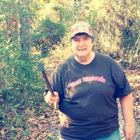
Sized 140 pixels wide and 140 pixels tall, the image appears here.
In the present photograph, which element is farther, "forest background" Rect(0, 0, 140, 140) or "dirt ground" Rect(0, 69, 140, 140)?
"forest background" Rect(0, 0, 140, 140)

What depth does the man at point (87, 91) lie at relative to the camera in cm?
256

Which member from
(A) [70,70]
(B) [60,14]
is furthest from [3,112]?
(B) [60,14]

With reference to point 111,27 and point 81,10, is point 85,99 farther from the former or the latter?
point 81,10

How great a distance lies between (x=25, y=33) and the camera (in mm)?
6199

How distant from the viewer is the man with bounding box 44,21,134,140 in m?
2.56

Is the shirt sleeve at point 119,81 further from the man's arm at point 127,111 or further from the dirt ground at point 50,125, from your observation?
the dirt ground at point 50,125

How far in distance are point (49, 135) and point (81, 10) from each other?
6.57 m

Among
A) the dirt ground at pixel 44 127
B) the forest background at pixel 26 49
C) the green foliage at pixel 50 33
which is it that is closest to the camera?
the dirt ground at pixel 44 127

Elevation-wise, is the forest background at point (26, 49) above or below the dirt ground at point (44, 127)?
above

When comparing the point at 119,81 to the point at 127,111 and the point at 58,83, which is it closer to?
the point at 127,111

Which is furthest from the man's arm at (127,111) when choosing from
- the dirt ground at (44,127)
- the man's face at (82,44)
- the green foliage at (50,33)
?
the green foliage at (50,33)

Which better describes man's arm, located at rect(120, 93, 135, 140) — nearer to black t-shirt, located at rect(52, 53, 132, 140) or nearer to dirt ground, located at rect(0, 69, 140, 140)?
black t-shirt, located at rect(52, 53, 132, 140)

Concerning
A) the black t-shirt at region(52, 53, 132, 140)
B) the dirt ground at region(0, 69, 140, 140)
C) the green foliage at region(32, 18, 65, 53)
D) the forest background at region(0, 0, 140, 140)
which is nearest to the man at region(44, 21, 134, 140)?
the black t-shirt at region(52, 53, 132, 140)

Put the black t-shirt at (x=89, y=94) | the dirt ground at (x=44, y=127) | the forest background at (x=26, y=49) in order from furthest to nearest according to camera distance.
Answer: the forest background at (x=26, y=49)
the dirt ground at (x=44, y=127)
the black t-shirt at (x=89, y=94)
